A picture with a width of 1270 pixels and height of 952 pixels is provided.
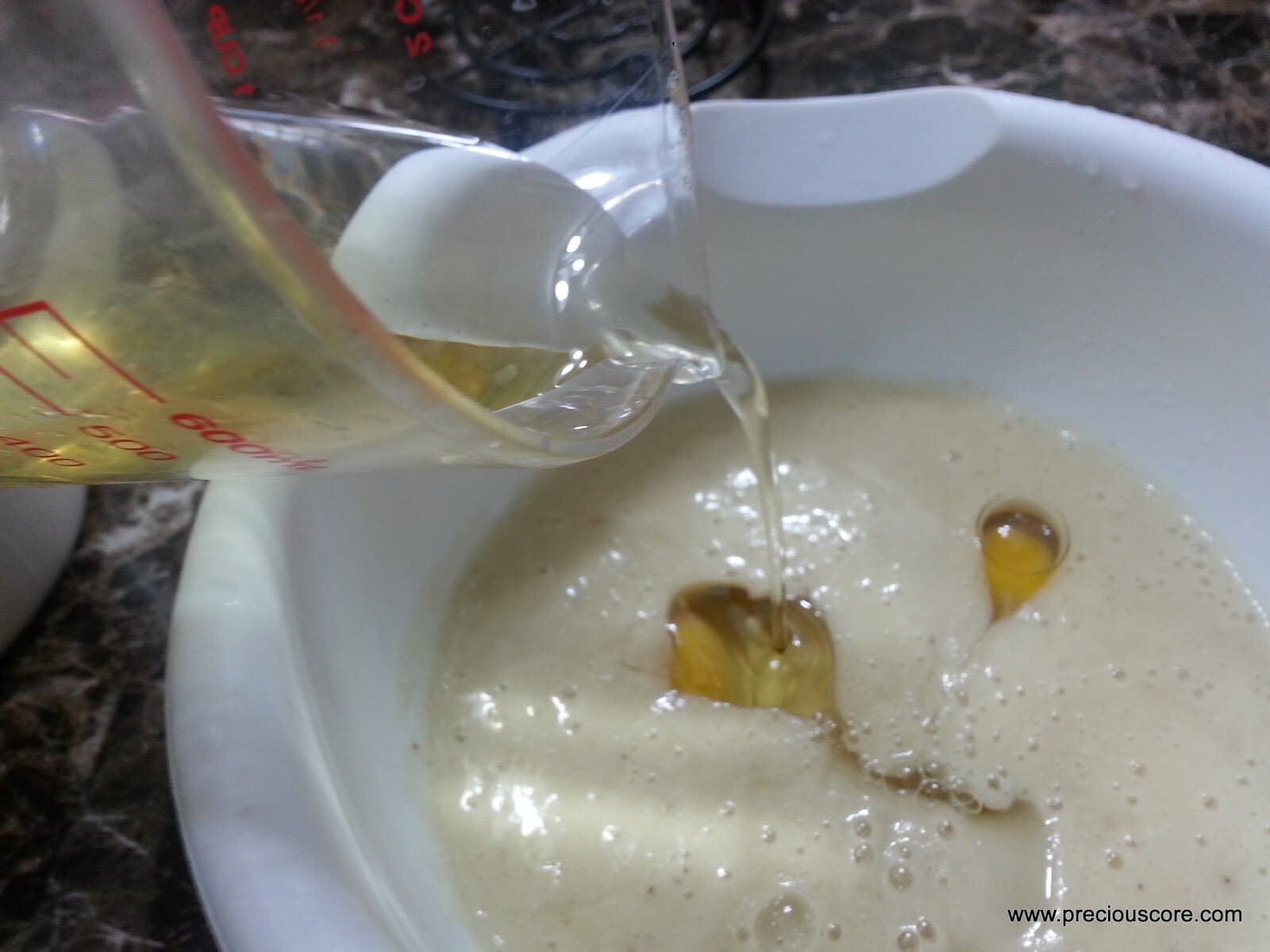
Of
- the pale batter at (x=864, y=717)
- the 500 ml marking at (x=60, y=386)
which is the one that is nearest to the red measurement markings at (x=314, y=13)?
the 500 ml marking at (x=60, y=386)

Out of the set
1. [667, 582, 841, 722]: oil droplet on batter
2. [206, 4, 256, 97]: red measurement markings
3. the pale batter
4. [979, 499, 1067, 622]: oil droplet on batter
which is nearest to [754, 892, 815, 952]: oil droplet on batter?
the pale batter

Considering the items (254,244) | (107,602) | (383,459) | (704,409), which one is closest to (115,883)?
(107,602)

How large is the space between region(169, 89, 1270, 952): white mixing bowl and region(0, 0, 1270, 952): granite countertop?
4.5 inches

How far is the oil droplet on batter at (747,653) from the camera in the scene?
0.82 metres

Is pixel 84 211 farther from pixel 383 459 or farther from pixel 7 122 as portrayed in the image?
pixel 383 459

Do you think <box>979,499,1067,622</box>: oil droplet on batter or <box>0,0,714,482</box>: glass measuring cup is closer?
<box>0,0,714,482</box>: glass measuring cup

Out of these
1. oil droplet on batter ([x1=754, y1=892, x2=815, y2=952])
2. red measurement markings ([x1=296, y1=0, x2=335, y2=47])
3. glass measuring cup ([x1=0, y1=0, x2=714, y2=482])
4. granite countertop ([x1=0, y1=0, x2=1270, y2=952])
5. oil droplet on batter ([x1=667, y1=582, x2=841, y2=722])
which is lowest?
oil droplet on batter ([x1=754, y1=892, x2=815, y2=952])

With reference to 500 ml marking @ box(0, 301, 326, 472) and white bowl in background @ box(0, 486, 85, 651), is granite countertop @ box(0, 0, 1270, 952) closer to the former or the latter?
white bowl in background @ box(0, 486, 85, 651)

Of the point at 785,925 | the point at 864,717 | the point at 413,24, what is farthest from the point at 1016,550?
the point at 413,24

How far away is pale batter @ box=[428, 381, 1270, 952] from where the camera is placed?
72 cm

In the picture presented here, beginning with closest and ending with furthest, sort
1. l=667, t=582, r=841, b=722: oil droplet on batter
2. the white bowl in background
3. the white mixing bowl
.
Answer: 1. the white mixing bowl
2. the white bowl in background
3. l=667, t=582, r=841, b=722: oil droplet on batter

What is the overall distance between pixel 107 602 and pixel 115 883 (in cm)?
18

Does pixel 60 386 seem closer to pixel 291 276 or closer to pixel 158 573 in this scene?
pixel 291 276

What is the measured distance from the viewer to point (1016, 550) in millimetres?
887
